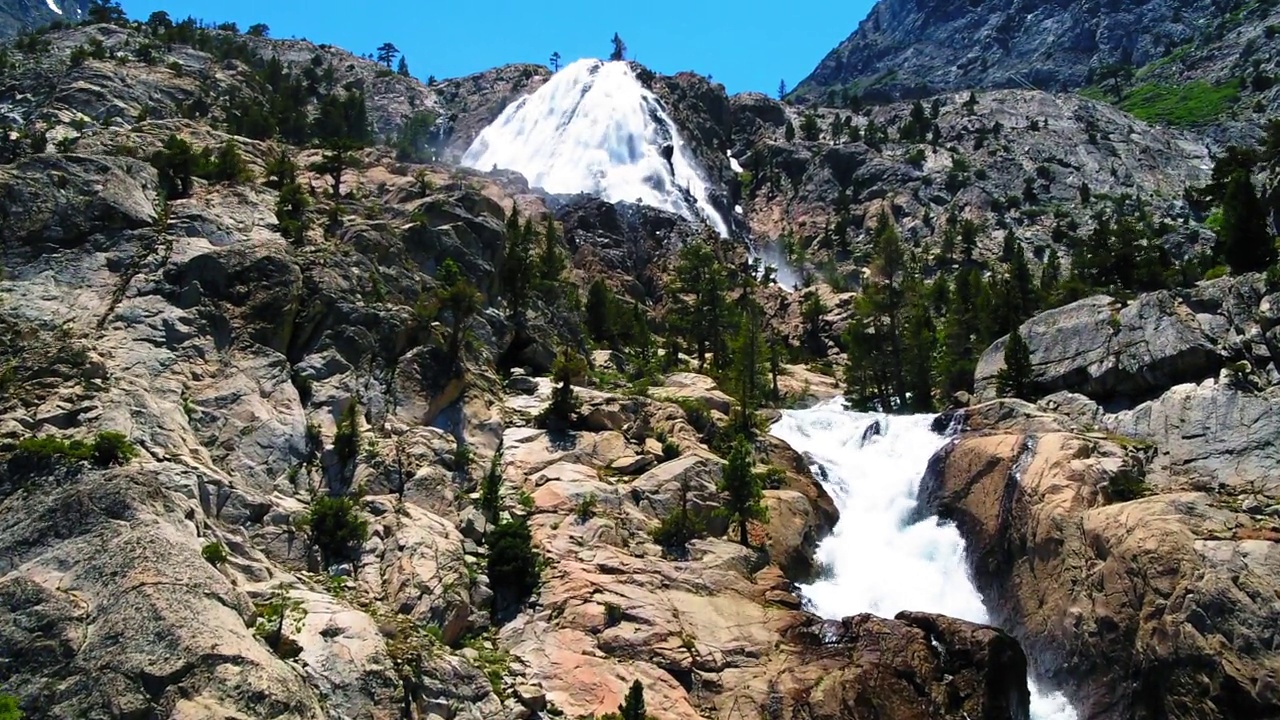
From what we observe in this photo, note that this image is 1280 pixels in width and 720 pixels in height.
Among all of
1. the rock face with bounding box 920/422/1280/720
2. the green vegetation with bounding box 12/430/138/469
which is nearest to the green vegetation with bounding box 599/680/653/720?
the green vegetation with bounding box 12/430/138/469

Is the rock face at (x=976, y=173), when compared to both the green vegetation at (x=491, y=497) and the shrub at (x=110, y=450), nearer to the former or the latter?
the green vegetation at (x=491, y=497)

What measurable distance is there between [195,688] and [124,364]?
56.9ft

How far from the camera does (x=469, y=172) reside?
348 ft

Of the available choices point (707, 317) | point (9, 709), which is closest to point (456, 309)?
point (9, 709)

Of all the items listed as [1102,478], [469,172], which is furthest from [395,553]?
[469,172]

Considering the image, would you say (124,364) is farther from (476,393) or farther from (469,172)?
(469,172)

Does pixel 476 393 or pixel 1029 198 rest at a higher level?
pixel 1029 198

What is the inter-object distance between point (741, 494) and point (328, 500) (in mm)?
17385

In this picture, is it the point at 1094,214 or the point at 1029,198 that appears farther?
the point at 1029,198

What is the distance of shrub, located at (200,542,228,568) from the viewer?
2684cm

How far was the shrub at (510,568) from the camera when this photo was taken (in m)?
35.0

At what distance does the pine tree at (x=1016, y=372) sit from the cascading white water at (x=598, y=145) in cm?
7907

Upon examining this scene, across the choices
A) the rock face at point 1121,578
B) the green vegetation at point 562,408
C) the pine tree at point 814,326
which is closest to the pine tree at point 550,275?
the green vegetation at point 562,408

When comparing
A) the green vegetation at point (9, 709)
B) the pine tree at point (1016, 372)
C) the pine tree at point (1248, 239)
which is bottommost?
the green vegetation at point (9, 709)
